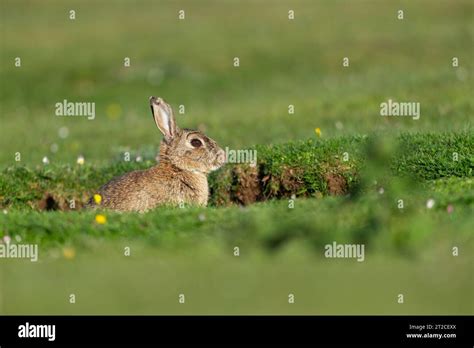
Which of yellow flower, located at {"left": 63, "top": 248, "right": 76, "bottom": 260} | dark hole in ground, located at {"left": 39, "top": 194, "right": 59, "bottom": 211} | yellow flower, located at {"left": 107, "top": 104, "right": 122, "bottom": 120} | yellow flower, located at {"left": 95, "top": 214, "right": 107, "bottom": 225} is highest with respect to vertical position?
yellow flower, located at {"left": 107, "top": 104, "right": 122, "bottom": 120}

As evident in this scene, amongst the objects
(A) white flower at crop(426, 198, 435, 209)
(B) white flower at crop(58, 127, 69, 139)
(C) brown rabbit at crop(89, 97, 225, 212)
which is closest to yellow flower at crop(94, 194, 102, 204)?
(C) brown rabbit at crop(89, 97, 225, 212)

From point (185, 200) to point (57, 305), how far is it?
511 cm

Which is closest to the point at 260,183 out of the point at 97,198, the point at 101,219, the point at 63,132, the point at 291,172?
the point at 291,172

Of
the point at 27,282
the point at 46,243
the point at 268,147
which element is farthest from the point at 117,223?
the point at 268,147

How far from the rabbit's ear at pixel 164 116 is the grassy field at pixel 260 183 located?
1288 mm

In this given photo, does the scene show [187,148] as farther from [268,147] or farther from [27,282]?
[27,282]

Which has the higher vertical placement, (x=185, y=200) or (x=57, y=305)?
(x=185, y=200)

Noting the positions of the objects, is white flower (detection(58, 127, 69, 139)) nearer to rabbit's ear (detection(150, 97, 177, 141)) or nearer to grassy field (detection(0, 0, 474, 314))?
grassy field (detection(0, 0, 474, 314))

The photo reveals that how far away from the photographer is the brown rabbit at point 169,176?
13422mm

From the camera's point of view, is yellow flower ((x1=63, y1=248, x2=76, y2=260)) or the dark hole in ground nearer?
yellow flower ((x1=63, y1=248, x2=76, y2=260))

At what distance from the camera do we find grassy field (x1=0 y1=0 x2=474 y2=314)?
907 cm

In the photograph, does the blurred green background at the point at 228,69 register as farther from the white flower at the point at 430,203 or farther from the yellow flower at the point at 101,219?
the yellow flower at the point at 101,219

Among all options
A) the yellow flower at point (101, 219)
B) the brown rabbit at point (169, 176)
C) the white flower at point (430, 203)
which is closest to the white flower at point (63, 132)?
the brown rabbit at point (169, 176)

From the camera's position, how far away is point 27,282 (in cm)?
962
